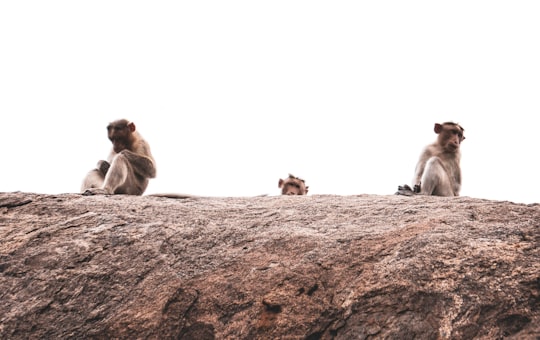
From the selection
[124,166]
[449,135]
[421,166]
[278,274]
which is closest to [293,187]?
[421,166]

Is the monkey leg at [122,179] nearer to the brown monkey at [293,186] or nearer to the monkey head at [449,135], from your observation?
the monkey head at [449,135]

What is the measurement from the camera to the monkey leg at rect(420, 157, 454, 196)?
12.6 m

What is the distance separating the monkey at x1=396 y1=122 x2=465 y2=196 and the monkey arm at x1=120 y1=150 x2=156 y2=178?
4.07 meters

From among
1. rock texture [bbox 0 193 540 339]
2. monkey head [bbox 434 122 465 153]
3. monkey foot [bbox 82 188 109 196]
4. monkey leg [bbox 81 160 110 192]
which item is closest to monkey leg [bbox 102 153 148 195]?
monkey foot [bbox 82 188 109 196]

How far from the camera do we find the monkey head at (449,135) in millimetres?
13577

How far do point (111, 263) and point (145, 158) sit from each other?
5132 millimetres

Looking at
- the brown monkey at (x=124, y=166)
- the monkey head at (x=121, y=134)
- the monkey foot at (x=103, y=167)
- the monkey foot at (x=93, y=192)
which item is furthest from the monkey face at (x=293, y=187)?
the monkey foot at (x=93, y=192)

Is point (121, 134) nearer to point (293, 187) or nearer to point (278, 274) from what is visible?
point (293, 187)

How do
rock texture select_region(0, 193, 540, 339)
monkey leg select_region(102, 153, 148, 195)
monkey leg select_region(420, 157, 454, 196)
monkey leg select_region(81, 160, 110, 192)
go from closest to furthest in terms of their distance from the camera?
rock texture select_region(0, 193, 540, 339) → monkey leg select_region(102, 153, 148, 195) → monkey leg select_region(420, 157, 454, 196) → monkey leg select_region(81, 160, 110, 192)

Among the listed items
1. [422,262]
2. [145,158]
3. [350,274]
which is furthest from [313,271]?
[145,158]

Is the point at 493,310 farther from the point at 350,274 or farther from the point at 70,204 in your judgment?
the point at 70,204

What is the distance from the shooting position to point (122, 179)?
12297 mm

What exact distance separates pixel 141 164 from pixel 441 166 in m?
4.91

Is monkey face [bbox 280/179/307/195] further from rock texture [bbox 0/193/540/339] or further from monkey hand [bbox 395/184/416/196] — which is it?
rock texture [bbox 0/193/540/339]
